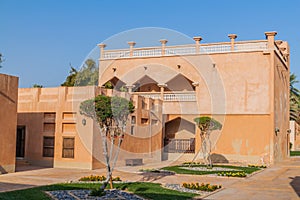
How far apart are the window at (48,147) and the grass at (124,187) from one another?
20.3ft

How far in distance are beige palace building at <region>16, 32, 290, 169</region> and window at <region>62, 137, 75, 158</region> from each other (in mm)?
42

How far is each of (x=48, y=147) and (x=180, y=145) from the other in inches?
410

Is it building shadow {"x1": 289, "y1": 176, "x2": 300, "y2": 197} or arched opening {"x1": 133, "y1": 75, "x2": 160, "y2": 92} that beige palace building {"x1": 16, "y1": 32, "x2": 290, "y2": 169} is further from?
building shadow {"x1": 289, "y1": 176, "x2": 300, "y2": 197}

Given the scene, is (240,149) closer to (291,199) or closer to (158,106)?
(158,106)

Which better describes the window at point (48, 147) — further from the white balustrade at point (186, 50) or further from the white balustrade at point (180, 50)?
the white balustrade at point (180, 50)

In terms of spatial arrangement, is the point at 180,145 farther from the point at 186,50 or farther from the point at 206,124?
the point at 206,124

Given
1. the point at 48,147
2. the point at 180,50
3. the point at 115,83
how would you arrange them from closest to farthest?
the point at 48,147 < the point at 180,50 < the point at 115,83

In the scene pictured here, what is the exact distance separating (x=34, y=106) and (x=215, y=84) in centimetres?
1039

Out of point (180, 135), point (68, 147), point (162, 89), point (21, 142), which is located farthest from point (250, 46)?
point (21, 142)

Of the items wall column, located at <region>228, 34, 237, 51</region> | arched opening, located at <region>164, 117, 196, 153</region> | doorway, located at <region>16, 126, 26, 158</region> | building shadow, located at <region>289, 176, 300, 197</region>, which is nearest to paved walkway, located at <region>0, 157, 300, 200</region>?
building shadow, located at <region>289, 176, 300, 197</region>

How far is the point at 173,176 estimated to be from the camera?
14.6 m

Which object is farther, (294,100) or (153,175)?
(294,100)

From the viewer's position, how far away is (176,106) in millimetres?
23672

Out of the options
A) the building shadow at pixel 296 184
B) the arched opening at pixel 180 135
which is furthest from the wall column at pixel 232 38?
the building shadow at pixel 296 184
